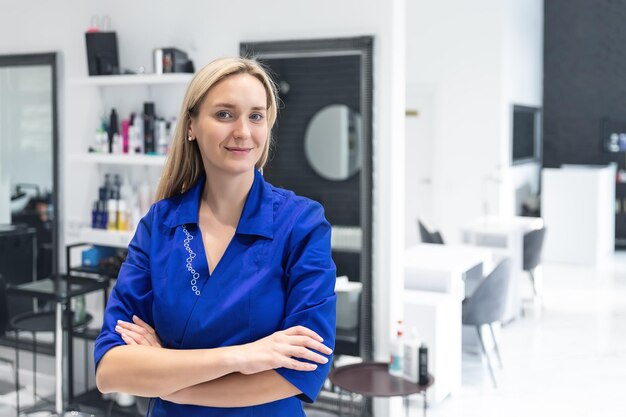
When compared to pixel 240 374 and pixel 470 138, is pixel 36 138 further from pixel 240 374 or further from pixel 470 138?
pixel 470 138

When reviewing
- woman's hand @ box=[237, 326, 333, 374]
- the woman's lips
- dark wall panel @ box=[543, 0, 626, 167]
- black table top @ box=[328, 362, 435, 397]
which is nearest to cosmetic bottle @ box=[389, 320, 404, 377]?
black table top @ box=[328, 362, 435, 397]

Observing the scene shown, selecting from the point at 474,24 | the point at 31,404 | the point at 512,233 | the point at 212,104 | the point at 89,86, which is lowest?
the point at 31,404

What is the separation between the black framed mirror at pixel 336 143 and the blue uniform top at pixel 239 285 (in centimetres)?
229

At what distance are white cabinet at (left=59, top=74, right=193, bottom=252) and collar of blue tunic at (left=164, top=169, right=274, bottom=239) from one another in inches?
102

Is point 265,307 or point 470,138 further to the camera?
point 470,138

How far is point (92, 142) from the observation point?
439 centimetres

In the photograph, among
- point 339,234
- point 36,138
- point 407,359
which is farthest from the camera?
point 36,138

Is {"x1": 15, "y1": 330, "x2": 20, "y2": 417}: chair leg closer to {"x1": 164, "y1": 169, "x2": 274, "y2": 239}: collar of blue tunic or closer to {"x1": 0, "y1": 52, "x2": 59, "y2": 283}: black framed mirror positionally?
{"x1": 0, "y1": 52, "x2": 59, "y2": 283}: black framed mirror

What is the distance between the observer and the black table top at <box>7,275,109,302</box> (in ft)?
12.1

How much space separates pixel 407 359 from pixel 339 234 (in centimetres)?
74

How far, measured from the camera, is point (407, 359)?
3.58 m

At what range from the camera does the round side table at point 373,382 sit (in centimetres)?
325

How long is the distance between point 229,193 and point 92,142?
315 centimetres

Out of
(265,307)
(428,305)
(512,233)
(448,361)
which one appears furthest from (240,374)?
(512,233)
